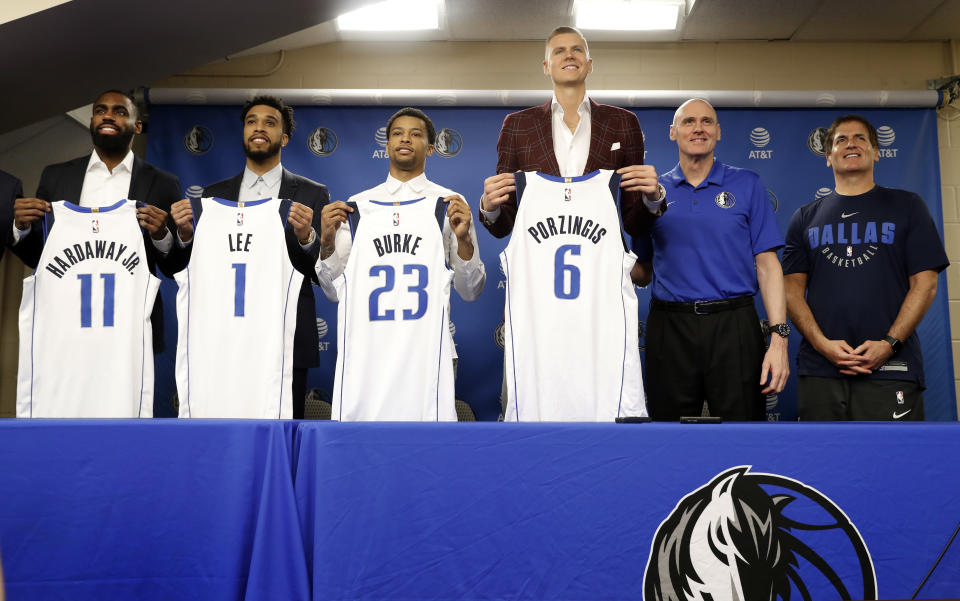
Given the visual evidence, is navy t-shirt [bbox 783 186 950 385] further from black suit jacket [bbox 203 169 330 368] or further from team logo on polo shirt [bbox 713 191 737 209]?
black suit jacket [bbox 203 169 330 368]

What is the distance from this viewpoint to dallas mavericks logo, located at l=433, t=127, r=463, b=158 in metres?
4.17

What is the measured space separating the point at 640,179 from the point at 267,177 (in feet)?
5.01

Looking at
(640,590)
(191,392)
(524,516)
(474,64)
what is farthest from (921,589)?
(474,64)

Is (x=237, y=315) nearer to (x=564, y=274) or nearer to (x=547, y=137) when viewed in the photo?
(x=564, y=274)

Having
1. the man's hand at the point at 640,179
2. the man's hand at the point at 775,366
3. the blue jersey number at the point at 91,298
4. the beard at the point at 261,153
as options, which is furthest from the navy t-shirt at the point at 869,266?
the blue jersey number at the point at 91,298

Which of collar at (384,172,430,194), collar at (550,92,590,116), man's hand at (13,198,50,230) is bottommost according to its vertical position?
man's hand at (13,198,50,230)

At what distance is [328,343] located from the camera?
4090mm

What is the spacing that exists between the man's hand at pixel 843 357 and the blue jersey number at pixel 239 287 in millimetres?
2121

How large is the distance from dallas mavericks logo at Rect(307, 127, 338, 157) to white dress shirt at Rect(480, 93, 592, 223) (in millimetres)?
1833

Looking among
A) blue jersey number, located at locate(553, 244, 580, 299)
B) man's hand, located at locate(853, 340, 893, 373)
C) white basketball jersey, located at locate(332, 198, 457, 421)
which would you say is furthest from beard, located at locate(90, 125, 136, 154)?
man's hand, located at locate(853, 340, 893, 373)

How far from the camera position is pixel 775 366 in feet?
8.23

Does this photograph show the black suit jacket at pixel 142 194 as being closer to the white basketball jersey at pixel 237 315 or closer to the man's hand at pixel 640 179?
the white basketball jersey at pixel 237 315

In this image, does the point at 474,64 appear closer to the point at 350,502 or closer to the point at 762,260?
the point at 762,260

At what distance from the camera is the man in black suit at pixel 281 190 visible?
9.07ft
